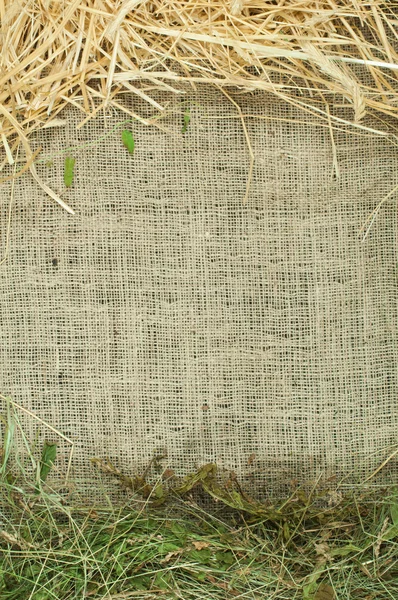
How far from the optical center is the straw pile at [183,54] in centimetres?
150

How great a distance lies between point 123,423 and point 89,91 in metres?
0.86

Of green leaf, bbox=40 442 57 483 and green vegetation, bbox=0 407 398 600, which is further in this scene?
green leaf, bbox=40 442 57 483

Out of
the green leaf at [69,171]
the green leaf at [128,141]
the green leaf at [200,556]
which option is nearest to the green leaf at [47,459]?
the green leaf at [200,556]

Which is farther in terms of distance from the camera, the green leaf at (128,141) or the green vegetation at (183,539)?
the green leaf at (128,141)

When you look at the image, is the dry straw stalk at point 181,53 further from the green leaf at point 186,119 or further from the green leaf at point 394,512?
the green leaf at point 394,512

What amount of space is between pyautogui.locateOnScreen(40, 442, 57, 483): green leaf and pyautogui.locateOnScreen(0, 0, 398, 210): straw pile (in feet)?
2.44

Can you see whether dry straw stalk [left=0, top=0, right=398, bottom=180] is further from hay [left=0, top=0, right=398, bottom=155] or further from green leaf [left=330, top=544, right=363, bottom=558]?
green leaf [left=330, top=544, right=363, bottom=558]

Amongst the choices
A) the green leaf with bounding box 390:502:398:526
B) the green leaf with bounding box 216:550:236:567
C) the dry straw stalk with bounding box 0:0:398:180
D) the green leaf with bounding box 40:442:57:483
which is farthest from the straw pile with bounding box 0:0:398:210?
the green leaf with bounding box 216:550:236:567

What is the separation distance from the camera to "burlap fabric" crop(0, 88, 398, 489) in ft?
5.07

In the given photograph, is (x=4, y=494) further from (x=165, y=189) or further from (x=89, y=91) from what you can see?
(x=89, y=91)

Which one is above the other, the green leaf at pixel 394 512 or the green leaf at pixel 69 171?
the green leaf at pixel 69 171

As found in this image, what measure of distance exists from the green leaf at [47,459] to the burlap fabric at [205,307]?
0.03 metres

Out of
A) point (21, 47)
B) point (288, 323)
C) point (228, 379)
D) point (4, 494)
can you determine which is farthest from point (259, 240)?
point (4, 494)

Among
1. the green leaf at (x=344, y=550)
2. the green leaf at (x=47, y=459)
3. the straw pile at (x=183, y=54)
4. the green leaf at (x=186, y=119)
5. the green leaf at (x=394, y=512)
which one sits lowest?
the green leaf at (x=344, y=550)
